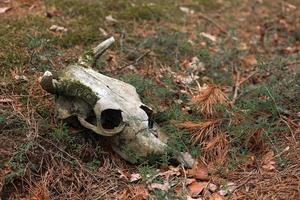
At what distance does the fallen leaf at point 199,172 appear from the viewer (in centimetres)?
347

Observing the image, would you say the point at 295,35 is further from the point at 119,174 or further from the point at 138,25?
the point at 119,174

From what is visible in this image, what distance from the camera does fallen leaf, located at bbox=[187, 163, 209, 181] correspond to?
347cm

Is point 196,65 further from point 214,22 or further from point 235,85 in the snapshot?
point 214,22

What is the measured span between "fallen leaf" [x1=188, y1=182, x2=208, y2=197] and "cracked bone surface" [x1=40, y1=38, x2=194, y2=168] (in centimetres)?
18

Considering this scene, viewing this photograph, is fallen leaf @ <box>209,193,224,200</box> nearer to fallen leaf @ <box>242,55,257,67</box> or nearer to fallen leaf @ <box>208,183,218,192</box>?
fallen leaf @ <box>208,183,218,192</box>

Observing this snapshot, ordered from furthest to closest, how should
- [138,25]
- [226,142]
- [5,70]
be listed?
[138,25] → [5,70] → [226,142]

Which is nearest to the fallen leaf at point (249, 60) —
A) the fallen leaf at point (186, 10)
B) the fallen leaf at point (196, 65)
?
the fallen leaf at point (196, 65)

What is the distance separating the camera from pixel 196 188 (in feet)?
11.1

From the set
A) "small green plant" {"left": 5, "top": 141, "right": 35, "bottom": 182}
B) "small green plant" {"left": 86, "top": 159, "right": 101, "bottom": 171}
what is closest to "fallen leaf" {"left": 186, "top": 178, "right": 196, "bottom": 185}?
"small green plant" {"left": 86, "top": 159, "right": 101, "bottom": 171}

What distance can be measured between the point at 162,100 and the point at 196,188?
3.19ft

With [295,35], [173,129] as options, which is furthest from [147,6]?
[173,129]

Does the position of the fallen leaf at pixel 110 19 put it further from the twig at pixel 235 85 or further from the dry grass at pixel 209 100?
the dry grass at pixel 209 100

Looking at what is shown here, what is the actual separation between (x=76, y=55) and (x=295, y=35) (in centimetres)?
272

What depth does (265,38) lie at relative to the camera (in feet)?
18.3
